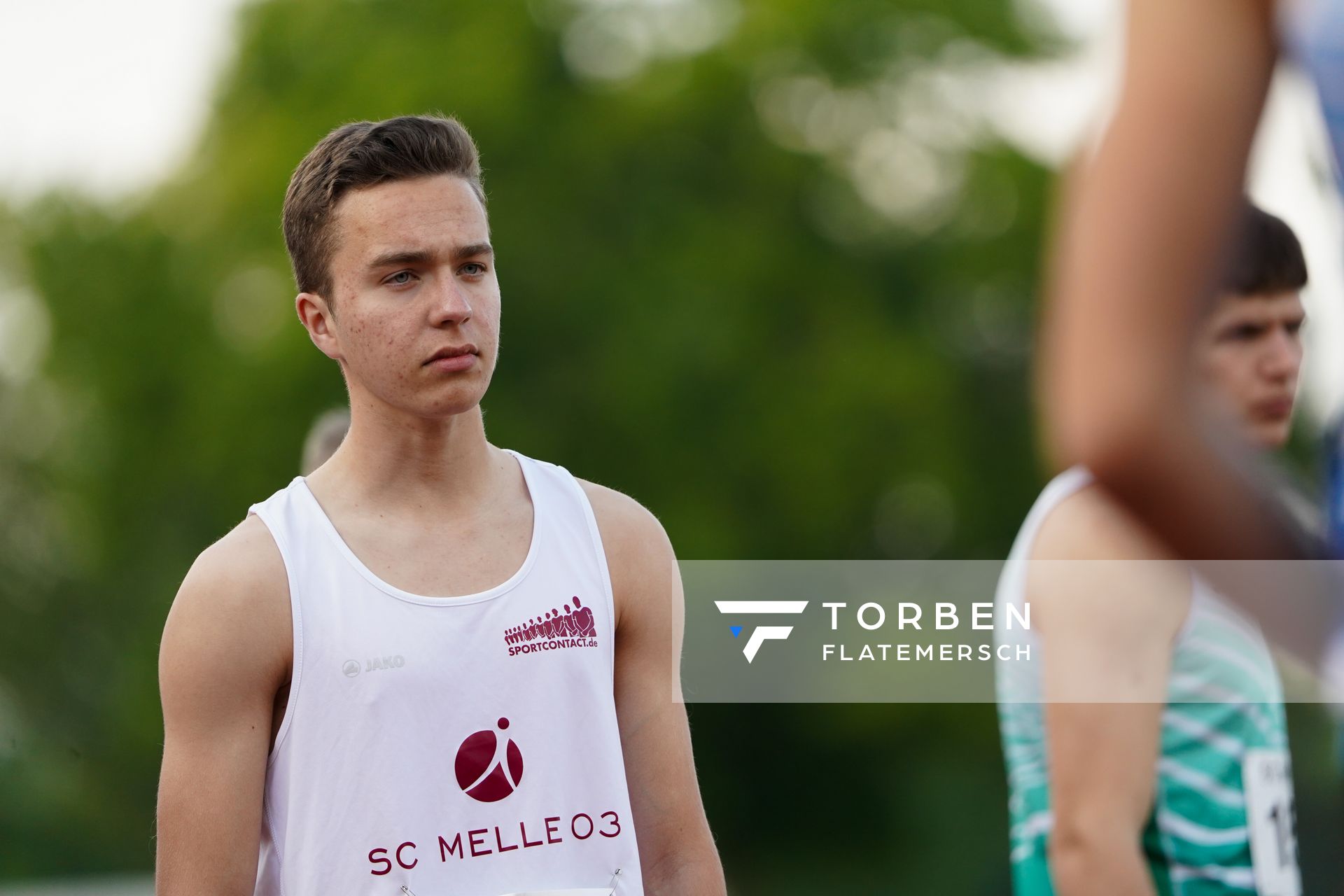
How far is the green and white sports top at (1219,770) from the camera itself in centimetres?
354

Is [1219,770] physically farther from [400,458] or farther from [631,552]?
[400,458]

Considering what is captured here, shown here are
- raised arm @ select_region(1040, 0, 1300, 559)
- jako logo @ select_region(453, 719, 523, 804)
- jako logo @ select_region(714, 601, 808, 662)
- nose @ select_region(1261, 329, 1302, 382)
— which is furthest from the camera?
jako logo @ select_region(714, 601, 808, 662)

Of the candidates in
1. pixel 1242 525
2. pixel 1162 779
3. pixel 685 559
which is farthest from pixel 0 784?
pixel 1242 525

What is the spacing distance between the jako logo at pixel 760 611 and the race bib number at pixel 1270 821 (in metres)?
10.6

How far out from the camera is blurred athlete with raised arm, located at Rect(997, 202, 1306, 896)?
345 centimetres

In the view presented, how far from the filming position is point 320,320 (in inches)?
120

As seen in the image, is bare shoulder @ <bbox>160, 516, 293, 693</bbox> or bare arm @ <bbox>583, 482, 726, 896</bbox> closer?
bare shoulder @ <bbox>160, 516, 293, 693</bbox>

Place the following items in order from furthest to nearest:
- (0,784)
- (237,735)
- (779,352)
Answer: (779,352) → (0,784) → (237,735)

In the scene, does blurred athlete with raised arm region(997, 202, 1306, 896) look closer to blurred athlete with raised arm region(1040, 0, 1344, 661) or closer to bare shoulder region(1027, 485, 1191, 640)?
bare shoulder region(1027, 485, 1191, 640)

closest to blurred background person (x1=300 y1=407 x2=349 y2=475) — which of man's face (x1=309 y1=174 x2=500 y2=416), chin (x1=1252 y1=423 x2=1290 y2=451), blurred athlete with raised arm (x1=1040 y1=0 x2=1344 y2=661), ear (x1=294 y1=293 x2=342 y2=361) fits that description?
ear (x1=294 y1=293 x2=342 y2=361)

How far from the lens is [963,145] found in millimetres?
23812

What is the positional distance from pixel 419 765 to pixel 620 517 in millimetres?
598

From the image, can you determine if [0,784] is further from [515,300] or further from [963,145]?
[963,145]

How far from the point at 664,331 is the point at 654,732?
65.0ft
